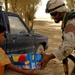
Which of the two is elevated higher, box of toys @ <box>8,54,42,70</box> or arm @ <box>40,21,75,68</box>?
arm @ <box>40,21,75,68</box>

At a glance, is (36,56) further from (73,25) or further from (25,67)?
(73,25)

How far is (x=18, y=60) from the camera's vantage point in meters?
4.05

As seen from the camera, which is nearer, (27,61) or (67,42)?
(67,42)

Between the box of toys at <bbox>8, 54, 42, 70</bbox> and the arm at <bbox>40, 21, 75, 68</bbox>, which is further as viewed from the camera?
the box of toys at <bbox>8, 54, 42, 70</bbox>

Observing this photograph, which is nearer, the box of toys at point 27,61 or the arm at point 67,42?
the arm at point 67,42

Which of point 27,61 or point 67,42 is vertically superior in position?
point 67,42

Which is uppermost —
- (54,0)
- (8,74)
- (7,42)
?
(54,0)

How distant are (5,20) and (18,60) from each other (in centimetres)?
348

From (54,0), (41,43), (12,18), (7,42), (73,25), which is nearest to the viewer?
(73,25)

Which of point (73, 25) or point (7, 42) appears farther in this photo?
point (7, 42)

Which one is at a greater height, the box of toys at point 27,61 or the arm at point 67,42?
the arm at point 67,42

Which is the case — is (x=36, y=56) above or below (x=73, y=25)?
below

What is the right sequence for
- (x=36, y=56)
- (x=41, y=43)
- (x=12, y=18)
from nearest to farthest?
(x=36, y=56), (x=12, y=18), (x=41, y=43)

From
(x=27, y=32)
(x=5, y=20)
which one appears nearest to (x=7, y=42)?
(x=5, y=20)
